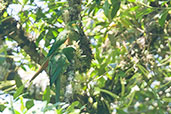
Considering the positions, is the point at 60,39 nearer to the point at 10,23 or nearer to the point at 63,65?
the point at 63,65

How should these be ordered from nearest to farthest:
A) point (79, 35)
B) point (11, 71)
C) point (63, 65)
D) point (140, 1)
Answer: point (63, 65)
point (79, 35)
point (140, 1)
point (11, 71)

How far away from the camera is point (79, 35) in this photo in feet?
2.79

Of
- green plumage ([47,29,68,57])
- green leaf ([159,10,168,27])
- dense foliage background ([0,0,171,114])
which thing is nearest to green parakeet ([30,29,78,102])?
green plumage ([47,29,68,57])

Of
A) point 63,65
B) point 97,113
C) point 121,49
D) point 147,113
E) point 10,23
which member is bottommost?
point 147,113

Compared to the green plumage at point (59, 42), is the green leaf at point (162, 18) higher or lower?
lower

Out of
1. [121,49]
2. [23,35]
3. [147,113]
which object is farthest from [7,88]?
[147,113]

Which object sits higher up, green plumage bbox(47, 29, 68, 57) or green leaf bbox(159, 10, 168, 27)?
green plumage bbox(47, 29, 68, 57)

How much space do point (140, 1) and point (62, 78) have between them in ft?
1.25

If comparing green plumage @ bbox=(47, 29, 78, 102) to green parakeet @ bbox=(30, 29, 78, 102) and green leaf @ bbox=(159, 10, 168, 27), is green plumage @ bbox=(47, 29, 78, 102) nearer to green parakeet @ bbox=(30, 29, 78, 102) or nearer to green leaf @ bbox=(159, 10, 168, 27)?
green parakeet @ bbox=(30, 29, 78, 102)

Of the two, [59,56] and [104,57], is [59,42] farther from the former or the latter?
[104,57]

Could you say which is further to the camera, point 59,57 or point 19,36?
point 19,36

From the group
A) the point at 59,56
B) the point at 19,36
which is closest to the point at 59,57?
the point at 59,56

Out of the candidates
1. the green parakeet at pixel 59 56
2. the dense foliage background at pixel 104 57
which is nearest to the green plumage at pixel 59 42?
the green parakeet at pixel 59 56

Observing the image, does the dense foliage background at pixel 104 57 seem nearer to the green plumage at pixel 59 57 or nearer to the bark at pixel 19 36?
the bark at pixel 19 36
